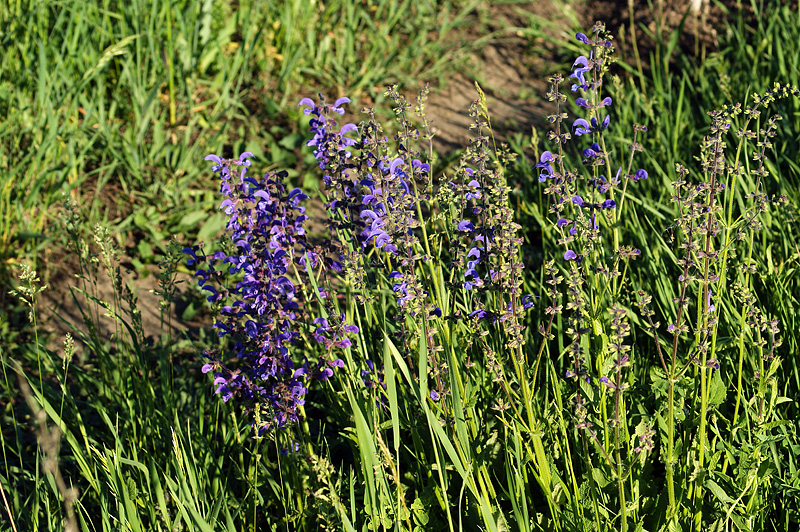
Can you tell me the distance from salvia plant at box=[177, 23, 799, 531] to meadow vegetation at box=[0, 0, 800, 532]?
0.01 meters

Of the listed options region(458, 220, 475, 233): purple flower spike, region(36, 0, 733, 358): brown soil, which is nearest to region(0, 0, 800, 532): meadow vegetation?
region(458, 220, 475, 233): purple flower spike

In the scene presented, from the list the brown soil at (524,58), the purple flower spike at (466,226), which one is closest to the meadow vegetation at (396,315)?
the purple flower spike at (466,226)

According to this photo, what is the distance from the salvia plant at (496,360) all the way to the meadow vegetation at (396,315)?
A: 0.05 feet

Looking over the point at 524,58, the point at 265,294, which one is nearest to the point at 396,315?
the point at 265,294

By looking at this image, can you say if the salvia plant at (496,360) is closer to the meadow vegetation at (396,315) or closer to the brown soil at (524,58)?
the meadow vegetation at (396,315)

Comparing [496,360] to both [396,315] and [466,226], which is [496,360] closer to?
[466,226]

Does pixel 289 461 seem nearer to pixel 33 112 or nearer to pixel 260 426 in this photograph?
pixel 260 426

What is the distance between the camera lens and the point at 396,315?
8.21 ft

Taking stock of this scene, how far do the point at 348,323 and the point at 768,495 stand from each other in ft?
4.34

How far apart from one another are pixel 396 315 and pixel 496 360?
0.64 meters

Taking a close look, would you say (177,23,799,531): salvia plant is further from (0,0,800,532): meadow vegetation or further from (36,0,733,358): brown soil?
(36,0,733,358): brown soil

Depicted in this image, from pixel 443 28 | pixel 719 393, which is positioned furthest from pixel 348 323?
pixel 443 28

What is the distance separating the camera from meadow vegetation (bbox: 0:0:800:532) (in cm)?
185

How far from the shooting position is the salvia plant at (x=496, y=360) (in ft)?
5.84
